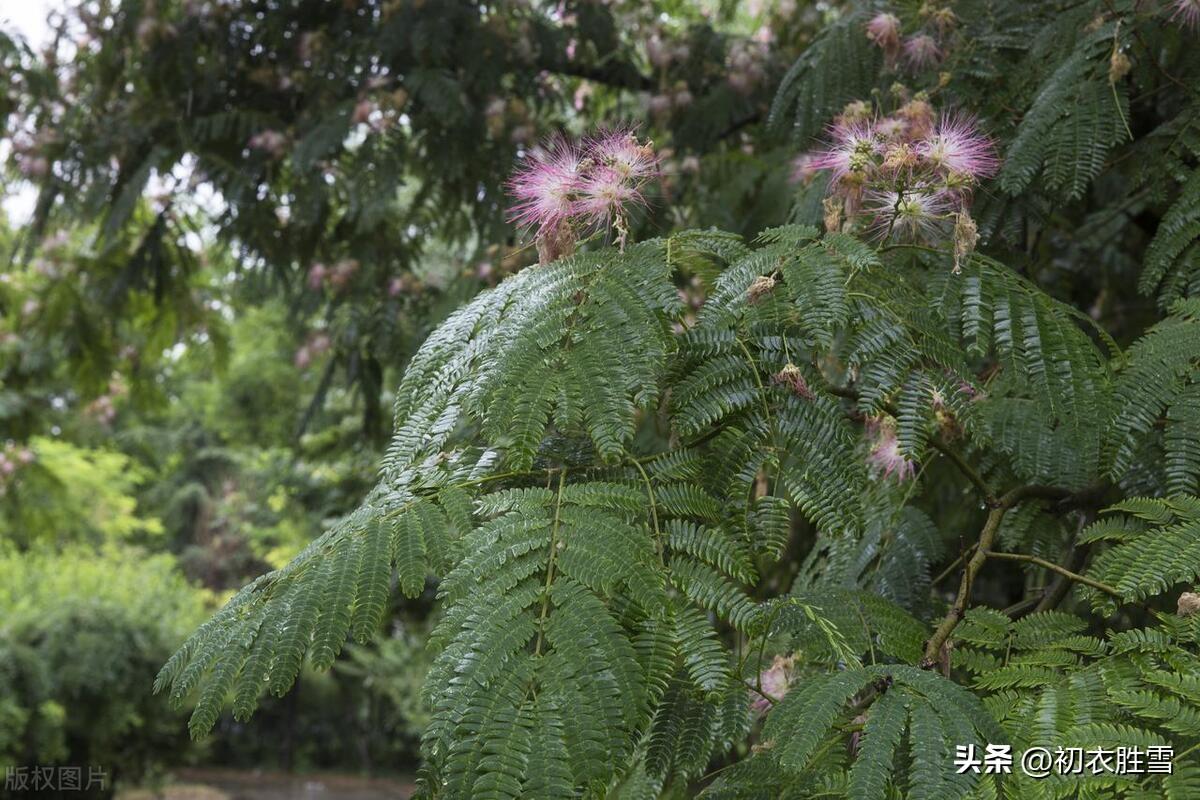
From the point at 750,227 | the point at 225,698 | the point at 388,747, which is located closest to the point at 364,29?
the point at 750,227

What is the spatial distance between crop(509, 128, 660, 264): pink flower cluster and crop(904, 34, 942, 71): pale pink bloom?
1.04 meters

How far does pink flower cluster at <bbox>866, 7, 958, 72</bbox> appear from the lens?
257cm

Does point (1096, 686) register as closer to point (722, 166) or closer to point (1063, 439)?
point (1063, 439)

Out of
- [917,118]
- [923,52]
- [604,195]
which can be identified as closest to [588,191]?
[604,195]

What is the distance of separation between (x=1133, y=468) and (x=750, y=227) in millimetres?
1652

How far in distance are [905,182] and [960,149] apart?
0.13 meters

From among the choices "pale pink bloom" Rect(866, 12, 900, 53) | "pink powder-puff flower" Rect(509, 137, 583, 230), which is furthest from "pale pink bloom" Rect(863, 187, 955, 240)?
"pale pink bloom" Rect(866, 12, 900, 53)

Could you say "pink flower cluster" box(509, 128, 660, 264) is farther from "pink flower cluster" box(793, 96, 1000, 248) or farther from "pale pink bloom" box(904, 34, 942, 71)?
"pale pink bloom" box(904, 34, 942, 71)

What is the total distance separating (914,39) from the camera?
261 cm

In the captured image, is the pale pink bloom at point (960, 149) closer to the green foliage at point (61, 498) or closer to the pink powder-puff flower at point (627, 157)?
the pink powder-puff flower at point (627, 157)

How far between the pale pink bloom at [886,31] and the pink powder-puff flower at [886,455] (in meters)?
0.94

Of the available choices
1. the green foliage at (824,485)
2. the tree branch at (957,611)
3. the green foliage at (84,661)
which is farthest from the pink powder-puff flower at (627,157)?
the green foliage at (84,661)

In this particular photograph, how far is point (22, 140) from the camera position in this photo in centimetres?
488

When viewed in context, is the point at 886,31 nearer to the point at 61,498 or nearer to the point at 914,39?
the point at 914,39
